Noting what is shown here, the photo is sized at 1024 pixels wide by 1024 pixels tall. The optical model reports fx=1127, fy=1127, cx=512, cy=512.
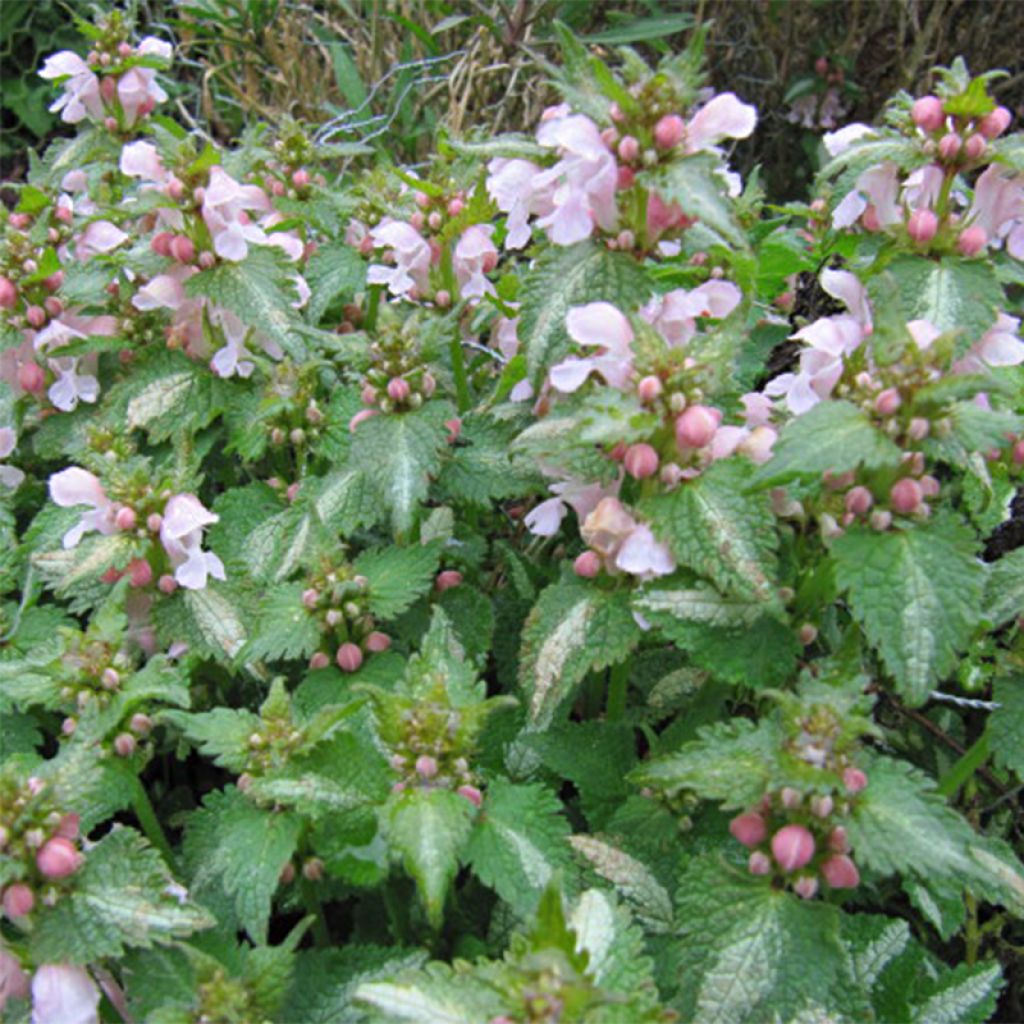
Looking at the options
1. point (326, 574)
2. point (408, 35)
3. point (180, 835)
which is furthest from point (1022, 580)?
point (408, 35)

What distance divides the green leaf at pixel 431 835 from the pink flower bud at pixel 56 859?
1.02ft

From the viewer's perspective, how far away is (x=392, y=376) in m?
1.47

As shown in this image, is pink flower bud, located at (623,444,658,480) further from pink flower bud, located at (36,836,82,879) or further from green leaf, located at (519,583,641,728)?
pink flower bud, located at (36,836,82,879)

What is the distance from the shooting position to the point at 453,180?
1.78 metres

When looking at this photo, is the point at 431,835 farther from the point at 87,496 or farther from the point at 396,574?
the point at 87,496

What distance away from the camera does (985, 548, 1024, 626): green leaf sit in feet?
4.12

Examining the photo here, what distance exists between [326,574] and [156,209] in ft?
2.34

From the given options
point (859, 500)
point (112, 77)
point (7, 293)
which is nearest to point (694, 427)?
point (859, 500)

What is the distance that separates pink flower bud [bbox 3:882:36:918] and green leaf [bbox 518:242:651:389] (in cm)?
74

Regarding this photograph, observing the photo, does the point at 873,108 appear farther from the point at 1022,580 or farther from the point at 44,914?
the point at 44,914

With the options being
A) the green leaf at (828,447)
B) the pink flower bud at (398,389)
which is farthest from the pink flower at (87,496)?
the green leaf at (828,447)

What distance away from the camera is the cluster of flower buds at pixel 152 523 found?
1.44 metres

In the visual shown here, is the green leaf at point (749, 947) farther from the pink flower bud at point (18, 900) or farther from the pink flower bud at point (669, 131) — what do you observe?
the pink flower bud at point (669, 131)

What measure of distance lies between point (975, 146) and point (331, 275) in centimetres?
106
